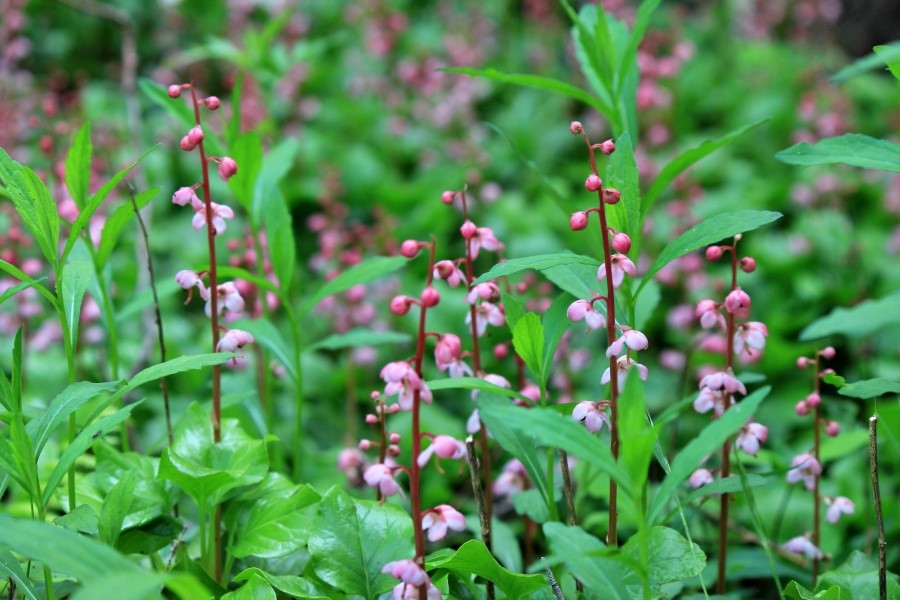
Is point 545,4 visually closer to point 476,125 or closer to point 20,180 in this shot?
point 476,125

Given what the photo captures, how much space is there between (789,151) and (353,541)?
107cm

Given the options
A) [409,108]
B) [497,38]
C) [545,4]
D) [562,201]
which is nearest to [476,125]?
[409,108]

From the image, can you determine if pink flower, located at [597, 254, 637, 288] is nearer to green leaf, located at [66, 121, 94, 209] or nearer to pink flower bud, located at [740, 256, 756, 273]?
pink flower bud, located at [740, 256, 756, 273]

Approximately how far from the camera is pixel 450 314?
3.34m

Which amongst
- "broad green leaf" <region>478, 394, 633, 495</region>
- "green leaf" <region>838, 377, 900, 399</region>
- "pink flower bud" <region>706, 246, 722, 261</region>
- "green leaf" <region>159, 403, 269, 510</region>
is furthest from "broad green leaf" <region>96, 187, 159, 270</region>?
"green leaf" <region>838, 377, 900, 399</region>

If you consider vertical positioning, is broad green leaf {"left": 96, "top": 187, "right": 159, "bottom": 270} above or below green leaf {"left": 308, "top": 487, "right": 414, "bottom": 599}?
above

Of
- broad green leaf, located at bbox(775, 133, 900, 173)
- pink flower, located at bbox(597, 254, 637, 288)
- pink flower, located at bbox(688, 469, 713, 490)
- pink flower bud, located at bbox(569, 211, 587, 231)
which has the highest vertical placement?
broad green leaf, located at bbox(775, 133, 900, 173)

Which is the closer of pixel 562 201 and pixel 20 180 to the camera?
pixel 20 180

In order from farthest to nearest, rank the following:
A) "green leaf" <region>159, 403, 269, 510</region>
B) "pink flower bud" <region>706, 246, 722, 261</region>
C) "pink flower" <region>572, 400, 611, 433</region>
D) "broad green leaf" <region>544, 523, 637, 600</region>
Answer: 1. "pink flower bud" <region>706, 246, 722, 261</region>
2. "green leaf" <region>159, 403, 269, 510</region>
3. "pink flower" <region>572, 400, 611, 433</region>
4. "broad green leaf" <region>544, 523, 637, 600</region>

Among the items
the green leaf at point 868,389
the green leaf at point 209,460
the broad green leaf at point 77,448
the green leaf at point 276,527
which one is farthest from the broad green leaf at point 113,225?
the green leaf at point 868,389

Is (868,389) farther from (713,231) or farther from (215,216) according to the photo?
(215,216)

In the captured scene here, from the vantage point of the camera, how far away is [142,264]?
340cm

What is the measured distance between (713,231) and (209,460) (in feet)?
3.50

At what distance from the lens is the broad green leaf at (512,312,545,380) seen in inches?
56.2
